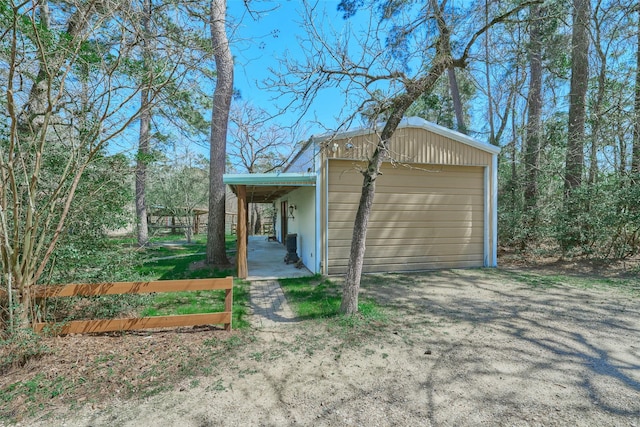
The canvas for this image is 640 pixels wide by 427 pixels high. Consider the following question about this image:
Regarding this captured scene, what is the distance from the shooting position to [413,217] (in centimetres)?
764

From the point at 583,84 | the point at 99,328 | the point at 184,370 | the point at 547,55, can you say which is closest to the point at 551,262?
the point at 583,84

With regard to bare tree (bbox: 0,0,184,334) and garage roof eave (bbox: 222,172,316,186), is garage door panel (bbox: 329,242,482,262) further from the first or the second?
bare tree (bbox: 0,0,184,334)

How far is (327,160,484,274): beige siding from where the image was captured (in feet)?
23.2

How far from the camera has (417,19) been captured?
4.99 metres

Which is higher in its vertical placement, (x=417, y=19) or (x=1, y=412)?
(x=417, y=19)

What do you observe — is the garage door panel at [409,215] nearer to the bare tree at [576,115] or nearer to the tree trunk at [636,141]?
the bare tree at [576,115]

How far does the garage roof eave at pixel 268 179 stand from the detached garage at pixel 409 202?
5.2 inches

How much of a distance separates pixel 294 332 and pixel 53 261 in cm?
296

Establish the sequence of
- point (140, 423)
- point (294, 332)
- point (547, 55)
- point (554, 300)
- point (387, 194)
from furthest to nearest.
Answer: point (547, 55) < point (387, 194) < point (554, 300) < point (294, 332) < point (140, 423)

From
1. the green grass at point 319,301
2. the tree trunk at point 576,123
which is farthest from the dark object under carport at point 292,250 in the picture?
the tree trunk at point 576,123

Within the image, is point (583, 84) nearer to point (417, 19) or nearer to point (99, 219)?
point (417, 19)

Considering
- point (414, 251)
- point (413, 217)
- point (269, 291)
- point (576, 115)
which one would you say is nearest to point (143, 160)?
point (269, 291)

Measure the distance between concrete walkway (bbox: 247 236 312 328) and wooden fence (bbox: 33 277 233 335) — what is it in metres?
0.75

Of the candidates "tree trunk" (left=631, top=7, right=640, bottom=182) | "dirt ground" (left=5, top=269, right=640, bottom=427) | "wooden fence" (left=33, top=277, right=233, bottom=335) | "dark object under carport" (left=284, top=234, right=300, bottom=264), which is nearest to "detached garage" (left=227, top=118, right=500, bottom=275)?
"dark object under carport" (left=284, top=234, right=300, bottom=264)
